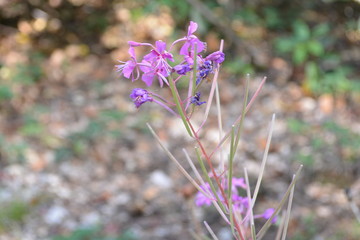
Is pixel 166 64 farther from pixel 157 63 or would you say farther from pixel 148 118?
pixel 148 118

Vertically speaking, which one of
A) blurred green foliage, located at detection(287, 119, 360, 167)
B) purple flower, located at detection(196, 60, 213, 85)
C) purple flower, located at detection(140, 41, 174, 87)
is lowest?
purple flower, located at detection(196, 60, 213, 85)

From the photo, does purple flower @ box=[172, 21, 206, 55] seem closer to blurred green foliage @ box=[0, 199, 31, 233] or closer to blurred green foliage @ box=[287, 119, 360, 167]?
blurred green foliage @ box=[287, 119, 360, 167]

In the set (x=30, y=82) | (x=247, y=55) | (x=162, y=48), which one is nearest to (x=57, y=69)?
(x=30, y=82)

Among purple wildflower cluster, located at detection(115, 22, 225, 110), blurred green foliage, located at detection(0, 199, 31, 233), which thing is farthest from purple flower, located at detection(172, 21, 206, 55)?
blurred green foliage, located at detection(0, 199, 31, 233)

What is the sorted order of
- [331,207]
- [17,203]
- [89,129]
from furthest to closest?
[89,129], [17,203], [331,207]

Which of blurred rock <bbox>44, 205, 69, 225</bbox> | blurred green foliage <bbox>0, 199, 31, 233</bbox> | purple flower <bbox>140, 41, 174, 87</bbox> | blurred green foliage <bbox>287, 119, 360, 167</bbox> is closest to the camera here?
purple flower <bbox>140, 41, 174, 87</bbox>

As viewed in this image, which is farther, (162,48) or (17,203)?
(17,203)

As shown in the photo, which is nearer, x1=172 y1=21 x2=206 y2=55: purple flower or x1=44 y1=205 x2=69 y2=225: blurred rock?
x1=172 y1=21 x2=206 y2=55: purple flower

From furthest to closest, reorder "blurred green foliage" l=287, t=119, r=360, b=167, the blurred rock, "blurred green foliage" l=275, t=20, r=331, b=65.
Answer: "blurred green foliage" l=275, t=20, r=331, b=65, the blurred rock, "blurred green foliage" l=287, t=119, r=360, b=167

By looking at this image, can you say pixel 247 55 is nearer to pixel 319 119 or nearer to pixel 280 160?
pixel 319 119

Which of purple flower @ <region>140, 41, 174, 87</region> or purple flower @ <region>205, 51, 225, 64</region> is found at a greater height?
purple flower @ <region>140, 41, 174, 87</region>
